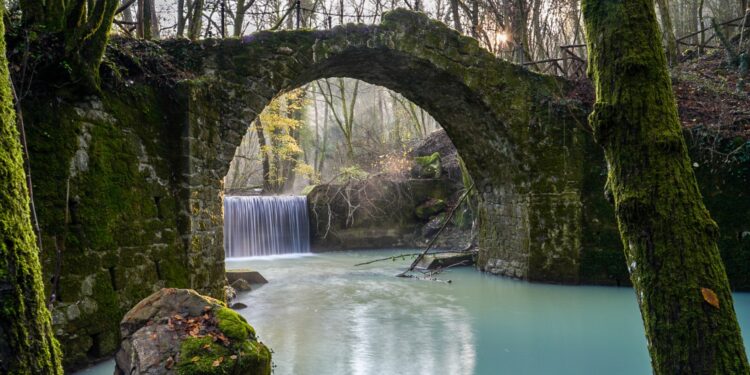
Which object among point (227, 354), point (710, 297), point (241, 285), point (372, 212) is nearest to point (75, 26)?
point (227, 354)

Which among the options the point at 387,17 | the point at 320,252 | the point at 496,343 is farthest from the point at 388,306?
the point at 320,252

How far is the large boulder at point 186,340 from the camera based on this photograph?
8.82 ft

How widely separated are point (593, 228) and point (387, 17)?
4781 millimetres

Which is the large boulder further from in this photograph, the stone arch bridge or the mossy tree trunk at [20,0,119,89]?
the mossy tree trunk at [20,0,119,89]

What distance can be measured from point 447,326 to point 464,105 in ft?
13.9

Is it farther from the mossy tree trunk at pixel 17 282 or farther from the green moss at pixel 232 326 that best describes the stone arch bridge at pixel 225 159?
the green moss at pixel 232 326

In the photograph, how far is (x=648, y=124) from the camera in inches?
83.7

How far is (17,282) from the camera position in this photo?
4.11ft

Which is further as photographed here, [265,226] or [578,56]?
[265,226]

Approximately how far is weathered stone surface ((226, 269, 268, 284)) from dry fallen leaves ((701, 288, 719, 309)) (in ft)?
23.8

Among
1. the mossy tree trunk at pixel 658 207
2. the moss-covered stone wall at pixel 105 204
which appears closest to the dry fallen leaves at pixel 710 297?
the mossy tree trunk at pixel 658 207

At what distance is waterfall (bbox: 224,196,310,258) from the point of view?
502 inches

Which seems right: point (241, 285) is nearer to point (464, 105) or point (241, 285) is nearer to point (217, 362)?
point (464, 105)

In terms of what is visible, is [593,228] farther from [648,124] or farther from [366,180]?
[366,180]
